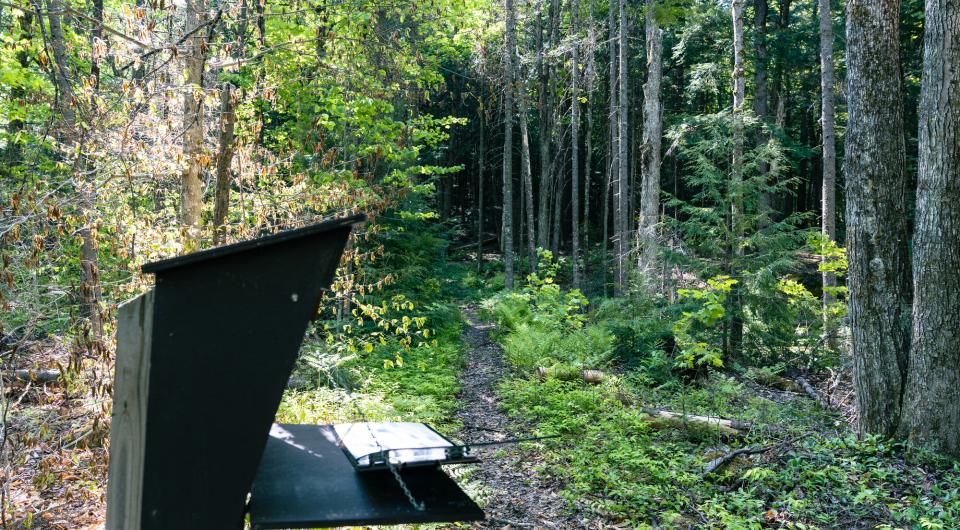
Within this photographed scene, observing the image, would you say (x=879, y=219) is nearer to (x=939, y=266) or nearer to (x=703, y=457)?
(x=939, y=266)

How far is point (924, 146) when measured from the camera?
20.8ft

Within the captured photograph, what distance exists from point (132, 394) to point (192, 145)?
4828 millimetres

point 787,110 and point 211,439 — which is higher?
point 787,110

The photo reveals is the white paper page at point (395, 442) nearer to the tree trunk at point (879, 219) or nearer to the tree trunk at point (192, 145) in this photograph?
the tree trunk at point (192, 145)

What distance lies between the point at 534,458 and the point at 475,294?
655 inches

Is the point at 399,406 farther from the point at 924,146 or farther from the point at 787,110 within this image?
the point at 787,110

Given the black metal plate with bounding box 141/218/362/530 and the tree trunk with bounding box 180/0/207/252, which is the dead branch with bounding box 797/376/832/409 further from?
the black metal plate with bounding box 141/218/362/530

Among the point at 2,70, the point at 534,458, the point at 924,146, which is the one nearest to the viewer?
the point at 924,146

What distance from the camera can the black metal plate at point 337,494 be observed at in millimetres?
1794

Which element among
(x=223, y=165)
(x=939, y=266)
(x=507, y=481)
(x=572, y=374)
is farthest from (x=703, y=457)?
(x=223, y=165)

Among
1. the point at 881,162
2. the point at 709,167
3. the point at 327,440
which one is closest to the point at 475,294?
the point at 709,167

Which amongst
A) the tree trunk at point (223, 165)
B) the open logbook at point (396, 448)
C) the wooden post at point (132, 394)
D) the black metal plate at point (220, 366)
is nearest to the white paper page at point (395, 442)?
the open logbook at point (396, 448)

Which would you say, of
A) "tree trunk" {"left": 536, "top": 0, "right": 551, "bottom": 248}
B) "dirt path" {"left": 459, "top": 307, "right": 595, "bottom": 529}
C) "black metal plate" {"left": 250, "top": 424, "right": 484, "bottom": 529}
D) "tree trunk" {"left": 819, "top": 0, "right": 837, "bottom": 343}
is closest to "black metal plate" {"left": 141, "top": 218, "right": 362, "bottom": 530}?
"black metal plate" {"left": 250, "top": 424, "right": 484, "bottom": 529}

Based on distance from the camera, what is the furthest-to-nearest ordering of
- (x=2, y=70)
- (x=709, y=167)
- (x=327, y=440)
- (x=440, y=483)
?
(x=709, y=167)
(x=2, y=70)
(x=327, y=440)
(x=440, y=483)
